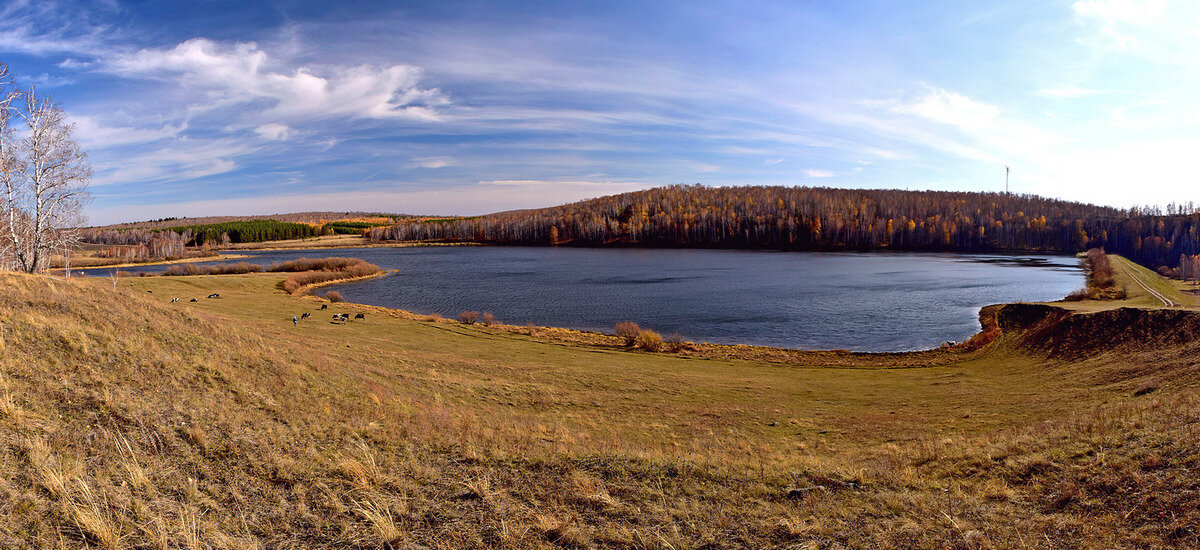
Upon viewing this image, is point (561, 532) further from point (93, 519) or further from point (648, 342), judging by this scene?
point (648, 342)

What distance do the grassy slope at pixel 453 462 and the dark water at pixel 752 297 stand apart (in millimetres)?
23788

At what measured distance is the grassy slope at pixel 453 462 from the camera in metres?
5.89

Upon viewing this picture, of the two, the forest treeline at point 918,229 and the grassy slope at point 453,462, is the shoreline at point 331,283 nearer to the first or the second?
the grassy slope at point 453,462

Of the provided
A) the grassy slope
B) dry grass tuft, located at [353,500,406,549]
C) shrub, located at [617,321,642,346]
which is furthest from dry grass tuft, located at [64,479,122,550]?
shrub, located at [617,321,642,346]

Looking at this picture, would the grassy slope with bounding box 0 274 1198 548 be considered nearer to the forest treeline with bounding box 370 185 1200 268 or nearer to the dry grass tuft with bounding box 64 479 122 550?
the dry grass tuft with bounding box 64 479 122 550

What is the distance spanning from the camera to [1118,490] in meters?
6.92

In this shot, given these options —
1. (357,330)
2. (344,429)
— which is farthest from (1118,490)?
(357,330)

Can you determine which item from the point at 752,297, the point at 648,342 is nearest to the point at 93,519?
the point at 648,342

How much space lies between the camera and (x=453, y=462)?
8109mm

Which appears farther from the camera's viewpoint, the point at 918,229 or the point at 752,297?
the point at 918,229

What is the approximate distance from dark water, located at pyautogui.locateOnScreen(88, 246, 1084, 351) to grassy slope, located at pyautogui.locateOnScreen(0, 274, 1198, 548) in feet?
78.0

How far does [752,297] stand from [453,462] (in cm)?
5091

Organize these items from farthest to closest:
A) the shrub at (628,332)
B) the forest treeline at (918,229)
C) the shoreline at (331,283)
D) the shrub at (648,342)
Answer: the forest treeline at (918,229)
the shoreline at (331,283)
the shrub at (628,332)
the shrub at (648,342)

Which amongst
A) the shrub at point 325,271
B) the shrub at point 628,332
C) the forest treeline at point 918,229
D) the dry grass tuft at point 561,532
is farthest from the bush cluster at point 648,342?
the forest treeline at point 918,229
